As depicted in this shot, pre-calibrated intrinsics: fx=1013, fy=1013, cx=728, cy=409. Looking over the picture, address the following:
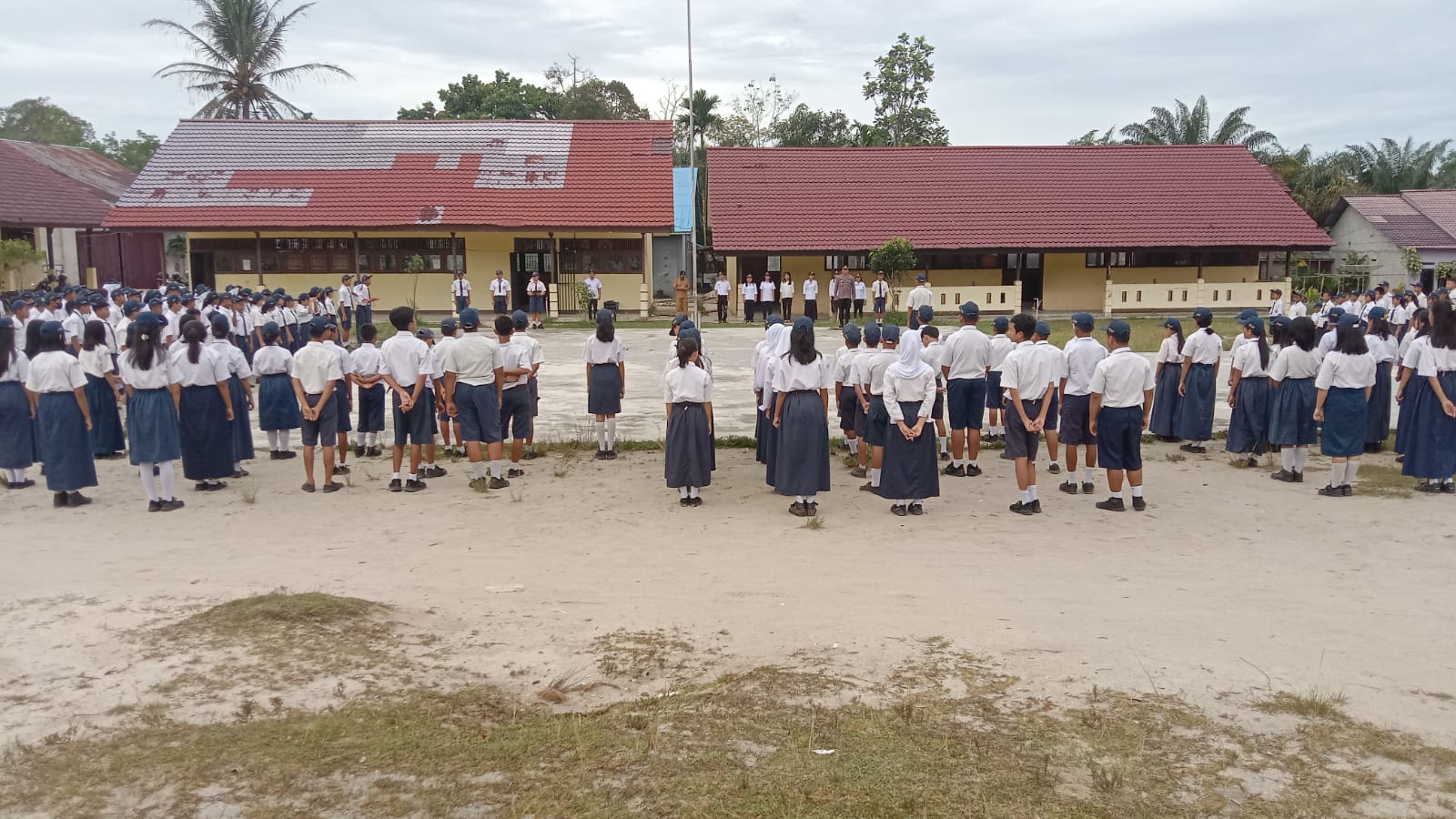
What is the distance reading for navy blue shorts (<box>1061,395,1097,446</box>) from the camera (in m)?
9.01

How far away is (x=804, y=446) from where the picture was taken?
8.27 m

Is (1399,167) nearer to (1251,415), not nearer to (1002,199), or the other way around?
(1002,199)

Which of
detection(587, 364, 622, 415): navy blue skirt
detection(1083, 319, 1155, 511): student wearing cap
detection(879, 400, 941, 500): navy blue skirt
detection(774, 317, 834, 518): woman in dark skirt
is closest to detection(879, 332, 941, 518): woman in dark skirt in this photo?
detection(879, 400, 941, 500): navy blue skirt

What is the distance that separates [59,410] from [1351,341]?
11000 millimetres

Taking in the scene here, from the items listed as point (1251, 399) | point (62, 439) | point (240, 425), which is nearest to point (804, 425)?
point (1251, 399)

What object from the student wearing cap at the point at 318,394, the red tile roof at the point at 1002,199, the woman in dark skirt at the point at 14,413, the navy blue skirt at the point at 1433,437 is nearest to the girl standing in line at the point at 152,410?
the student wearing cap at the point at 318,394

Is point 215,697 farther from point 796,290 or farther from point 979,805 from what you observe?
point 796,290

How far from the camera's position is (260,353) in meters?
10.4

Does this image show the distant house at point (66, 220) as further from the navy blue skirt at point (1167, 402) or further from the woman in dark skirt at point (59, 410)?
the navy blue skirt at point (1167, 402)

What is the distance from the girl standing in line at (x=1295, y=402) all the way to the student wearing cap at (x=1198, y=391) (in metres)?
1.28

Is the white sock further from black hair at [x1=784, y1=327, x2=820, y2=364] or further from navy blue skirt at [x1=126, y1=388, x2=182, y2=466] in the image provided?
black hair at [x1=784, y1=327, x2=820, y2=364]

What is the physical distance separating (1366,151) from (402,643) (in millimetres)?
44325

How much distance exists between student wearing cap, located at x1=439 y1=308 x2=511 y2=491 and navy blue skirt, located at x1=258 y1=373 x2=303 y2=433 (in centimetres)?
231

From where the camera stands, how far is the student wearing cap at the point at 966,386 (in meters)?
9.63
